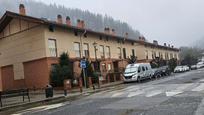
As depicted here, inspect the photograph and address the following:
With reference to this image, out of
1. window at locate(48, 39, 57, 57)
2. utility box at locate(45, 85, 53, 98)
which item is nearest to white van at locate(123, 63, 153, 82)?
window at locate(48, 39, 57, 57)

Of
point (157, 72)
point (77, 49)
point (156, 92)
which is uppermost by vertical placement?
point (77, 49)

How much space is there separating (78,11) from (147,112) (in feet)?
290

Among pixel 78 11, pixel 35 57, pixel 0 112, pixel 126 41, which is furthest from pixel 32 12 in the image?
pixel 0 112

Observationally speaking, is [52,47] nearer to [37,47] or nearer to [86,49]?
[37,47]

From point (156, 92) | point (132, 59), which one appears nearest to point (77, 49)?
point (132, 59)

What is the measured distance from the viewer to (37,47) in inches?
1505

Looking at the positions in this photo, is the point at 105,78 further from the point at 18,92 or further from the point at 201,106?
the point at 201,106

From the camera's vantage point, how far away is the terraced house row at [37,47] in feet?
124

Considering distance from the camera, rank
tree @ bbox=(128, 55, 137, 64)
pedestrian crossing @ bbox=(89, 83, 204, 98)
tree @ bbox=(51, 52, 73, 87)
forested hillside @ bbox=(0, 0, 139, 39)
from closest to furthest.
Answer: pedestrian crossing @ bbox=(89, 83, 204, 98), tree @ bbox=(51, 52, 73, 87), tree @ bbox=(128, 55, 137, 64), forested hillside @ bbox=(0, 0, 139, 39)

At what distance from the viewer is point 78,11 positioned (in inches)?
3880

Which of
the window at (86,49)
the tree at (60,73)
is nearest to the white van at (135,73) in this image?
the window at (86,49)

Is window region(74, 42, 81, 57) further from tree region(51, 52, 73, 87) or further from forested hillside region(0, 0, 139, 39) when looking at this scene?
forested hillside region(0, 0, 139, 39)

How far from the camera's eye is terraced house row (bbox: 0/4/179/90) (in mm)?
37656

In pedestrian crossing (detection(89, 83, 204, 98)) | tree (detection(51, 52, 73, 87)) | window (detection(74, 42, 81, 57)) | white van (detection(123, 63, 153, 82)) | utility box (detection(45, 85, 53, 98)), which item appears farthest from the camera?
window (detection(74, 42, 81, 57))
